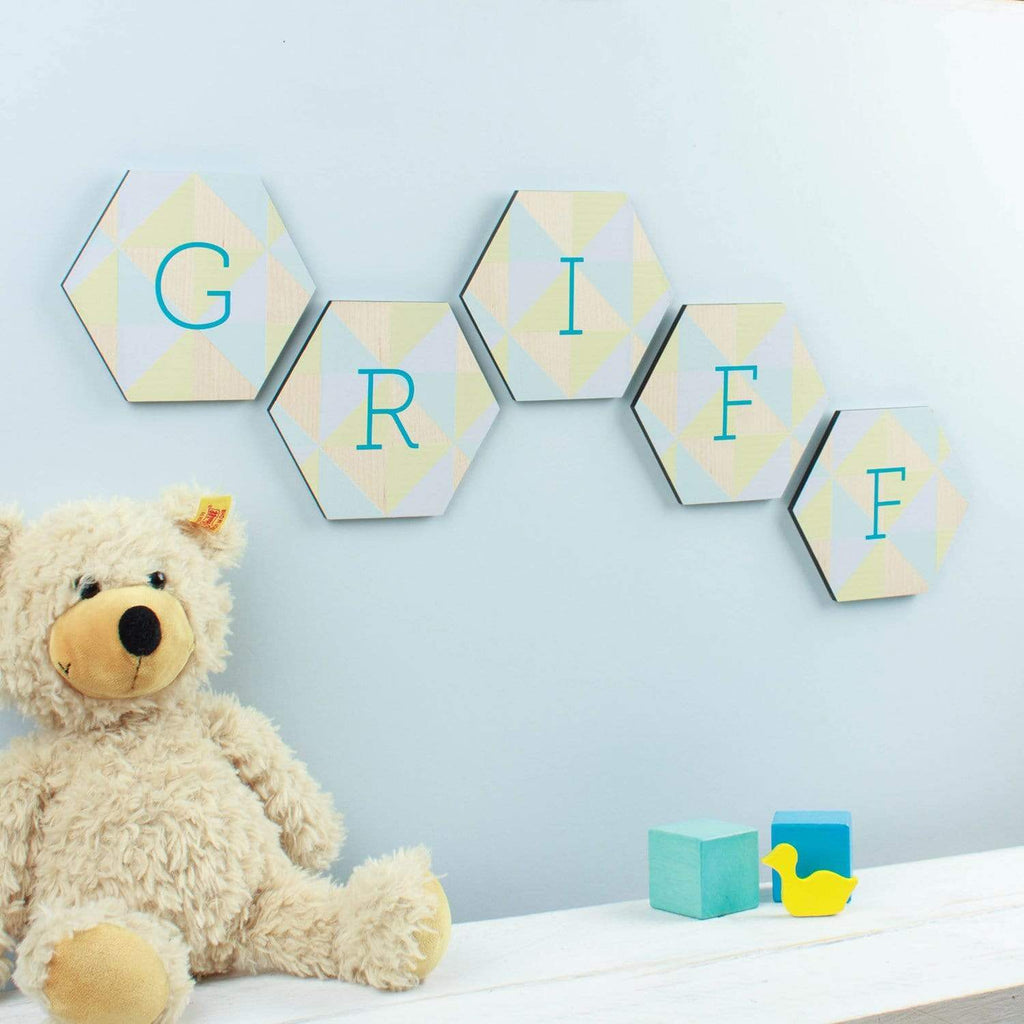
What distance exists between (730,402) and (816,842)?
1.48ft

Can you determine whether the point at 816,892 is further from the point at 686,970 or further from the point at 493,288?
the point at 493,288

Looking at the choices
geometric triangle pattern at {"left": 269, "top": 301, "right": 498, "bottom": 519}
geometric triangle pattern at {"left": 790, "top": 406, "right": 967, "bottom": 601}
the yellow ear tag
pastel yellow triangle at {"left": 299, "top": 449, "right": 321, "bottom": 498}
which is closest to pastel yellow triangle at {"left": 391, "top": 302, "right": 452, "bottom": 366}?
geometric triangle pattern at {"left": 269, "top": 301, "right": 498, "bottom": 519}

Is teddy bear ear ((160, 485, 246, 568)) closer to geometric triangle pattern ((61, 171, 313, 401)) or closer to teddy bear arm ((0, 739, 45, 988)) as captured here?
geometric triangle pattern ((61, 171, 313, 401))

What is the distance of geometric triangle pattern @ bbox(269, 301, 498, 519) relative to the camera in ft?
3.68

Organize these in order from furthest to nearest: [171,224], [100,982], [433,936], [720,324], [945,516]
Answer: [945,516] → [720,324] → [171,224] → [433,936] → [100,982]

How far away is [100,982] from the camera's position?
843 millimetres

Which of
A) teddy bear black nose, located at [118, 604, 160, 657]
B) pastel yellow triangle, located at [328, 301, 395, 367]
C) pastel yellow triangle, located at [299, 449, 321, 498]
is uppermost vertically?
pastel yellow triangle, located at [328, 301, 395, 367]

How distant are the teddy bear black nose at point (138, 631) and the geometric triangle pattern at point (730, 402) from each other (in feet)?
1.77

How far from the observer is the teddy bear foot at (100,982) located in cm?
84

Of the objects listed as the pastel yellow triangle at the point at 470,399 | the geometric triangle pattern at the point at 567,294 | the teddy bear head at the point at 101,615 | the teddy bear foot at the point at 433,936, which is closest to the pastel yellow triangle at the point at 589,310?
the geometric triangle pattern at the point at 567,294

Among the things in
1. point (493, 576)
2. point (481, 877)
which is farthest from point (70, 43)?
point (481, 877)

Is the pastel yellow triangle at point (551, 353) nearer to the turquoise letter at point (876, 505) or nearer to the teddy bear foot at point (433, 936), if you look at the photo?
the turquoise letter at point (876, 505)

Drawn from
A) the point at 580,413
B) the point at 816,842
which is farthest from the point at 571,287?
the point at 816,842

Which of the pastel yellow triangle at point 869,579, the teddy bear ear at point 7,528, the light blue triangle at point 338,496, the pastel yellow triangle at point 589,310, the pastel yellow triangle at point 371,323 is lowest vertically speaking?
the pastel yellow triangle at point 869,579
